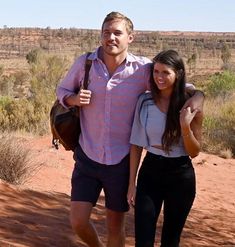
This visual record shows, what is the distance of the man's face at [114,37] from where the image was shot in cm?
363

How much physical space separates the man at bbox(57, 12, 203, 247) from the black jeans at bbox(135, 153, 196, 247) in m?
0.23

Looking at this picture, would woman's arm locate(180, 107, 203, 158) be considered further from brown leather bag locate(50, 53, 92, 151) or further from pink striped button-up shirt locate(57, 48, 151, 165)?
brown leather bag locate(50, 53, 92, 151)

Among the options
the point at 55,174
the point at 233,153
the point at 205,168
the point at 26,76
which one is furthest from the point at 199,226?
the point at 26,76

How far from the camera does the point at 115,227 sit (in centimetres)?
391

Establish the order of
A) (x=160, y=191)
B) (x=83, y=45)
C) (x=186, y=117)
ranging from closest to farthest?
1. (x=186, y=117)
2. (x=160, y=191)
3. (x=83, y=45)

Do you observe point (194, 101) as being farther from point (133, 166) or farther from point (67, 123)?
point (67, 123)

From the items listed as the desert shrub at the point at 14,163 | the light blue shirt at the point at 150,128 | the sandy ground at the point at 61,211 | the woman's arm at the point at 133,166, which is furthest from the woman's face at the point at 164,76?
the desert shrub at the point at 14,163

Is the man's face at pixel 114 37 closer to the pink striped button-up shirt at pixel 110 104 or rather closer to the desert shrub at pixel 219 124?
the pink striped button-up shirt at pixel 110 104

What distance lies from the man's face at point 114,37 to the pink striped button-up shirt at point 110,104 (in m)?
0.11

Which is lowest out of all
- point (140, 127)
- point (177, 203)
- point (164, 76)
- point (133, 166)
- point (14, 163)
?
point (14, 163)

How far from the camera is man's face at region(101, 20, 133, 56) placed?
3.63 metres

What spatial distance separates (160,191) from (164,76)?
29.5 inches

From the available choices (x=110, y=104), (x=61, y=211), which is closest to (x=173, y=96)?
(x=110, y=104)

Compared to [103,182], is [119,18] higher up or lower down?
higher up
